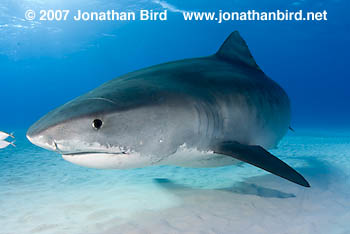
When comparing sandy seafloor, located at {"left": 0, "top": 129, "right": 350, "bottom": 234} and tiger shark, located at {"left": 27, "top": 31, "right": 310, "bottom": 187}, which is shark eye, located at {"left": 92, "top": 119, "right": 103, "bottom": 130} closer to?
tiger shark, located at {"left": 27, "top": 31, "right": 310, "bottom": 187}

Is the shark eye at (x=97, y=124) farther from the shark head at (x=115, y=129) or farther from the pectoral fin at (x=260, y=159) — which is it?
the pectoral fin at (x=260, y=159)

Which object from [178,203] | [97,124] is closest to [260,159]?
[178,203]

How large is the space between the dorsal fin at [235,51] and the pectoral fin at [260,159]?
1.90 m

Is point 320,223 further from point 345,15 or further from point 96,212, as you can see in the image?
point 345,15

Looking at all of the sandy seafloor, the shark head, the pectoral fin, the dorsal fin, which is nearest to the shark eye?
the shark head

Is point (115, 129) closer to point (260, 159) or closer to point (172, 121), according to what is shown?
point (172, 121)

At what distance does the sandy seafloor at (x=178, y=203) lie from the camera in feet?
8.98

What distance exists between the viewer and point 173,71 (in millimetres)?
3129

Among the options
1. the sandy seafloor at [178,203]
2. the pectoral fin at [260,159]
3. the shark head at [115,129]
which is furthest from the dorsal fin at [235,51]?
the shark head at [115,129]

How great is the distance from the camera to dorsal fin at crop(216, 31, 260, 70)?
4410 millimetres

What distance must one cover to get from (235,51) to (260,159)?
246cm

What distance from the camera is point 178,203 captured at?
337 centimetres

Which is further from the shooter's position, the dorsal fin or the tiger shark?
the dorsal fin

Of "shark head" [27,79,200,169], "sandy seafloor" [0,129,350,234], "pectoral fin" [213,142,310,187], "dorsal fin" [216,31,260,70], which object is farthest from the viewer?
"dorsal fin" [216,31,260,70]
